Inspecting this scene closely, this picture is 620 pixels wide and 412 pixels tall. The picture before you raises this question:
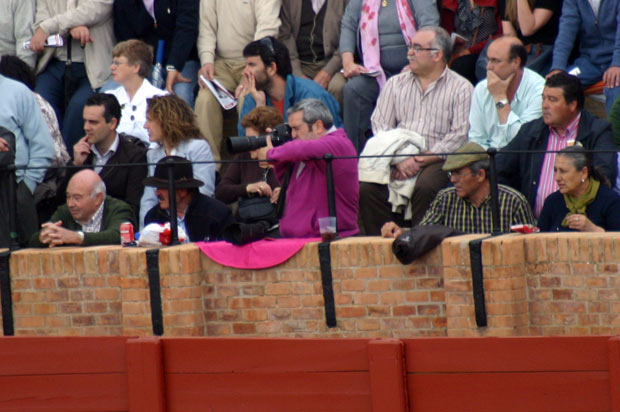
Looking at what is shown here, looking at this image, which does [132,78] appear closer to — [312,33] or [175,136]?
[175,136]

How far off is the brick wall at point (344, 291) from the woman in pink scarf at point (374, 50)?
259cm

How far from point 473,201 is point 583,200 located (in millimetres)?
730

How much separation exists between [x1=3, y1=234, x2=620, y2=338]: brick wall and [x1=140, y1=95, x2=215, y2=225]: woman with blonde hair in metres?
1.02

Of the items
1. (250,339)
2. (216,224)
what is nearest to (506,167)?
(216,224)

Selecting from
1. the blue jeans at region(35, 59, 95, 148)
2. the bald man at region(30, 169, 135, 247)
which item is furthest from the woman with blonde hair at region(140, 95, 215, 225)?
the blue jeans at region(35, 59, 95, 148)

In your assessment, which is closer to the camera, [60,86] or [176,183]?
[176,183]

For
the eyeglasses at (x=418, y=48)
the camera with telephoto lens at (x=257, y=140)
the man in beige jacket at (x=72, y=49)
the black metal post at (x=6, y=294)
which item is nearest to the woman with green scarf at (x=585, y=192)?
the camera with telephoto lens at (x=257, y=140)

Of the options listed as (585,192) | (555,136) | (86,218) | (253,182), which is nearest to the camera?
(585,192)

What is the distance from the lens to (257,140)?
340 inches

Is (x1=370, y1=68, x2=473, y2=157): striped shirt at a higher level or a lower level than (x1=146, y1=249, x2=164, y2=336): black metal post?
higher

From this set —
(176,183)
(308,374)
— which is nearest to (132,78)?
(176,183)

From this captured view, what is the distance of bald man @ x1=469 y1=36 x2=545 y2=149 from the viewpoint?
945 centimetres

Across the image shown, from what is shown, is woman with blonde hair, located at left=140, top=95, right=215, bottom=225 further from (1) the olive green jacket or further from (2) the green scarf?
(2) the green scarf

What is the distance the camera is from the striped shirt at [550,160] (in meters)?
8.87
